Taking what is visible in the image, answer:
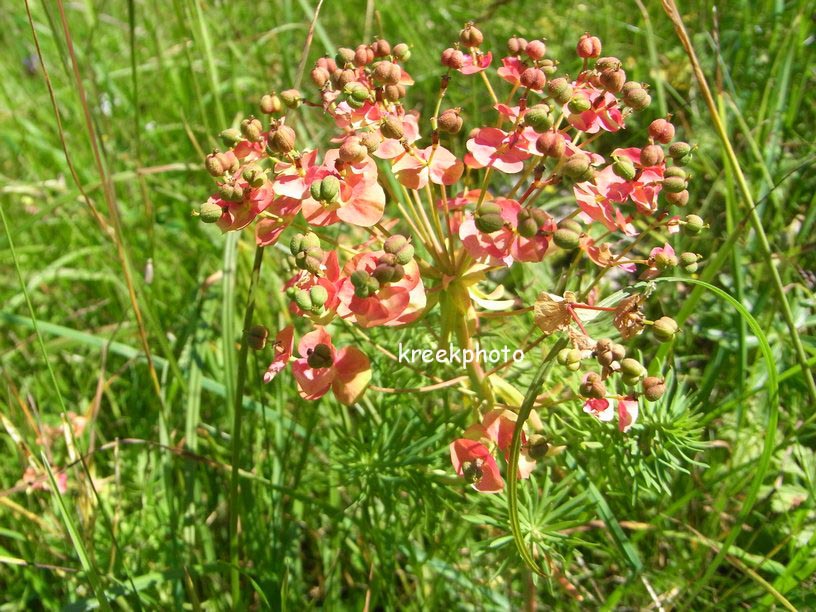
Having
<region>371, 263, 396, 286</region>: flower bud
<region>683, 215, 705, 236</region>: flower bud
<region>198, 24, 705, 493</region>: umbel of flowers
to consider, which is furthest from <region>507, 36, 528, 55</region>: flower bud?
<region>371, 263, 396, 286</region>: flower bud

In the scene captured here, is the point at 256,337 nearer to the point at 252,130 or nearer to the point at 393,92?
the point at 252,130

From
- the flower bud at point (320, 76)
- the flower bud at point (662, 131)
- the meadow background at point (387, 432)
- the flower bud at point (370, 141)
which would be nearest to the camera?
the flower bud at point (370, 141)

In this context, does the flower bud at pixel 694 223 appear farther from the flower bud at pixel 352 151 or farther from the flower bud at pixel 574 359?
the flower bud at pixel 352 151

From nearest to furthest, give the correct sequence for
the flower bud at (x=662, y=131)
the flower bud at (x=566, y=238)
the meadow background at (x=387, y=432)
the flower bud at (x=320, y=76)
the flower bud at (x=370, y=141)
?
the flower bud at (x=566, y=238) < the flower bud at (x=370, y=141) < the flower bud at (x=662, y=131) < the flower bud at (x=320, y=76) < the meadow background at (x=387, y=432)

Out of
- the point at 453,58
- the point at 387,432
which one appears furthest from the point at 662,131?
the point at 387,432

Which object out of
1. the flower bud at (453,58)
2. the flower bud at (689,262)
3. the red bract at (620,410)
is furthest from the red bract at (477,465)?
the flower bud at (453,58)

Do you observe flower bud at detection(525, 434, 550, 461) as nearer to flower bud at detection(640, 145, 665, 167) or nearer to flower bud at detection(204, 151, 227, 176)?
flower bud at detection(640, 145, 665, 167)
